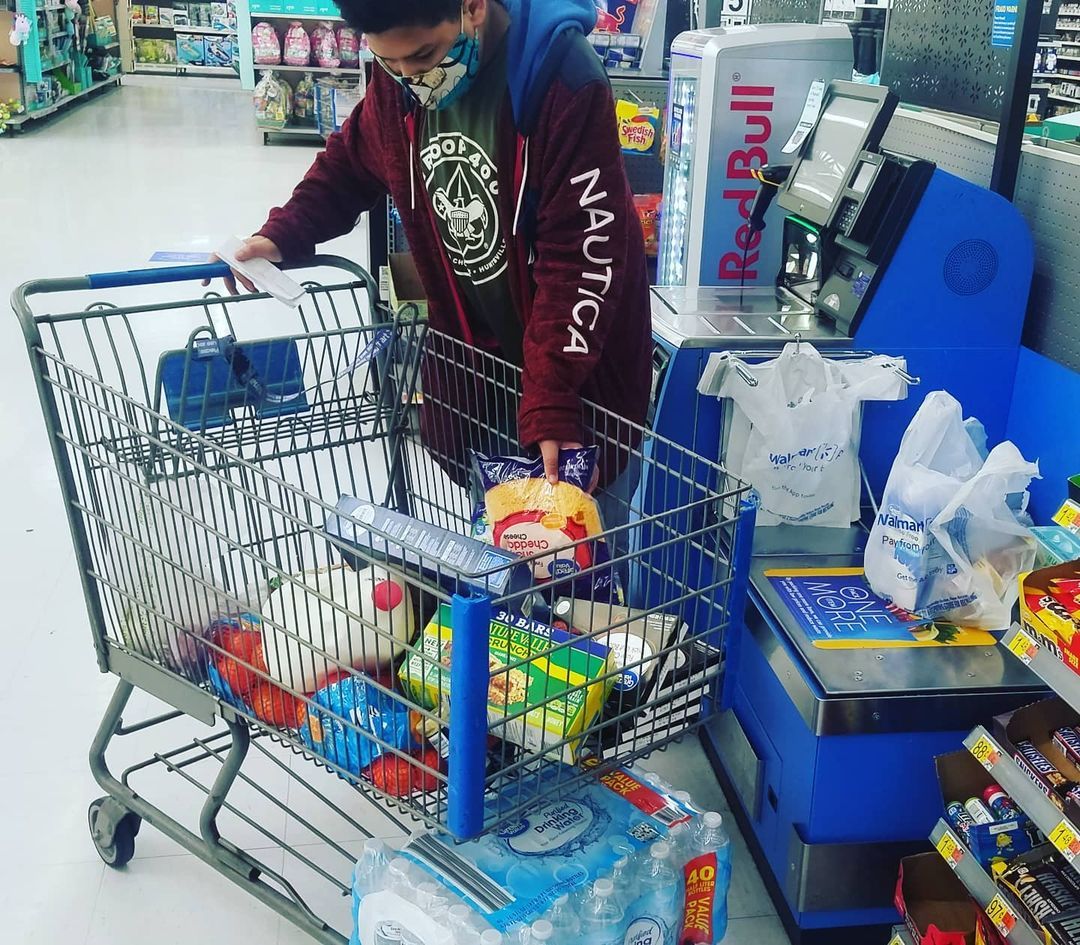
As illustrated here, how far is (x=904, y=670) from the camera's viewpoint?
6.13 feet

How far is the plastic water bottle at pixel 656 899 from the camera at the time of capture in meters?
1.63

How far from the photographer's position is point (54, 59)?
1250 centimetres

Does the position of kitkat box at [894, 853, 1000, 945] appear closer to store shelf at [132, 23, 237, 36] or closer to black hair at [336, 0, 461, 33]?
black hair at [336, 0, 461, 33]

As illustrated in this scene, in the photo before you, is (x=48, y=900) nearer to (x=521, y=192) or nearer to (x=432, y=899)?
(x=432, y=899)

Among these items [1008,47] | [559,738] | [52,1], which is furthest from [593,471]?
[52,1]

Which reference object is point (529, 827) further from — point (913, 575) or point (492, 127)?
point (492, 127)

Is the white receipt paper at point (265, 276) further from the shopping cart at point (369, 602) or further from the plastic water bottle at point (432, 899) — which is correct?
the plastic water bottle at point (432, 899)

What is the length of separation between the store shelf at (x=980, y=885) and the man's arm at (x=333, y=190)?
4.89ft

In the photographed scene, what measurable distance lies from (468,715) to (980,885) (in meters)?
0.86

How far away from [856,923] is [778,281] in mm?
1567

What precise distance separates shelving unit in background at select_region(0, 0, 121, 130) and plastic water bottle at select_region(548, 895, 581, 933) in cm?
1173

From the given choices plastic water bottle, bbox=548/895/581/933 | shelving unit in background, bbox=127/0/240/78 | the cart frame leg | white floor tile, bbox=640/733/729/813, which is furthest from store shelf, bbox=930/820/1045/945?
shelving unit in background, bbox=127/0/240/78

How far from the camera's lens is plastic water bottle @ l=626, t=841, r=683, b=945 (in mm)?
1629

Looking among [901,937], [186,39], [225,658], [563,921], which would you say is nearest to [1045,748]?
[901,937]
